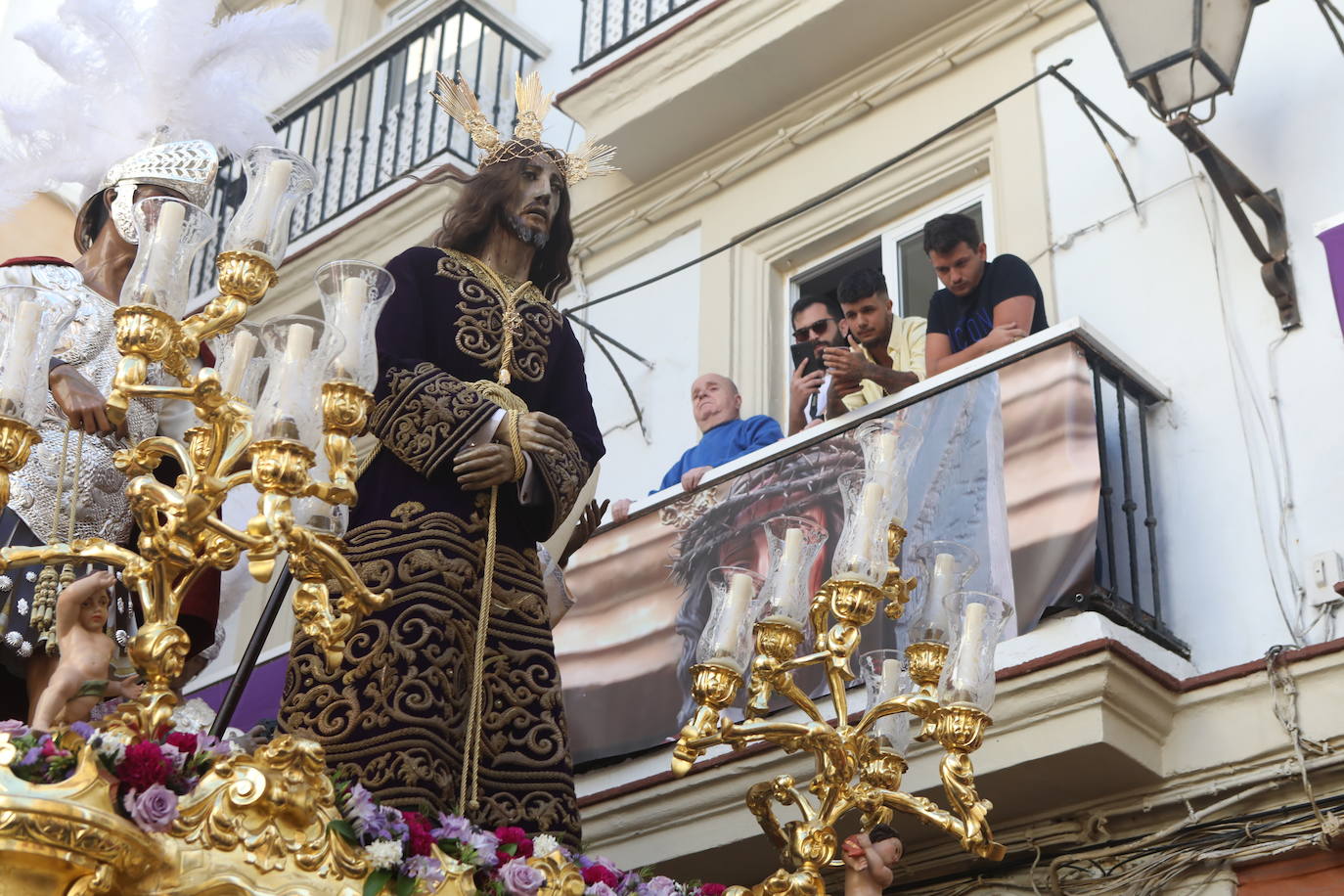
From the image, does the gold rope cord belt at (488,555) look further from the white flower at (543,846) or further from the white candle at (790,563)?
the white candle at (790,563)

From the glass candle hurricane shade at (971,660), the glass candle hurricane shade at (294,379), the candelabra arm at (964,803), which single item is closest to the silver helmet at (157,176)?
the glass candle hurricane shade at (294,379)

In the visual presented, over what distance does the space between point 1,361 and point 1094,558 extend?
11.5 feet

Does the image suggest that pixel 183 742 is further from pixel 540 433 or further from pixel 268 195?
pixel 540 433

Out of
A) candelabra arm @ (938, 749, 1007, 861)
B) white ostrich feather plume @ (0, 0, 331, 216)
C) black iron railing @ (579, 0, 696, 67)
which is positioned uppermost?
black iron railing @ (579, 0, 696, 67)

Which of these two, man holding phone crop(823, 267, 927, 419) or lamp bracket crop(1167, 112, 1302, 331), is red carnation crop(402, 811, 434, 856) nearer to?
man holding phone crop(823, 267, 927, 419)

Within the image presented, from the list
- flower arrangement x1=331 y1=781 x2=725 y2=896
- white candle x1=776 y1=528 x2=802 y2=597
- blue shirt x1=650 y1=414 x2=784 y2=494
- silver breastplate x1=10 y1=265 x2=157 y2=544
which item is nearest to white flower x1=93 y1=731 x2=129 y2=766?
flower arrangement x1=331 y1=781 x2=725 y2=896

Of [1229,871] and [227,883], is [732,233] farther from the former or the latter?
[227,883]

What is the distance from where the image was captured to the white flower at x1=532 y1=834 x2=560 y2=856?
381cm

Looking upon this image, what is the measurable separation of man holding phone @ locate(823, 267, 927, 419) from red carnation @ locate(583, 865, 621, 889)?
3.19m

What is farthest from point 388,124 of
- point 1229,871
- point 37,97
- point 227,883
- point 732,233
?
point 227,883

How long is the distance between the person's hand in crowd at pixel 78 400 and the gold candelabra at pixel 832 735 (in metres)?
1.45

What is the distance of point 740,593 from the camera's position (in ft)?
14.2

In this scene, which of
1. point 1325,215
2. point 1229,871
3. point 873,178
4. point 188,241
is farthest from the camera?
point 873,178

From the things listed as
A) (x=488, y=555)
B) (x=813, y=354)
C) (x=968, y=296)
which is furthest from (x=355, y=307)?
(x=813, y=354)
